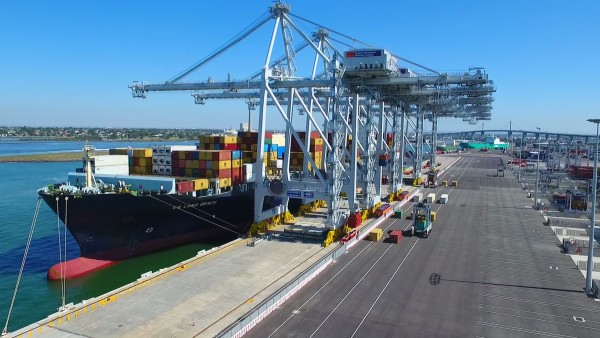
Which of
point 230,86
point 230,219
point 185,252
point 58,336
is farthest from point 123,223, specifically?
point 230,86

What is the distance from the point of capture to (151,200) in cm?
3241

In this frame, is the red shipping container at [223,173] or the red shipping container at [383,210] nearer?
the red shipping container at [223,173]

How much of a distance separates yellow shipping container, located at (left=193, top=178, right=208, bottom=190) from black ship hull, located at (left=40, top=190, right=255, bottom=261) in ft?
3.16

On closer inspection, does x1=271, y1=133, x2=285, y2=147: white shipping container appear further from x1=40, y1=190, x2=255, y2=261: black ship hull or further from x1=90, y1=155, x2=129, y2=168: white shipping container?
x1=90, y1=155, x2=129, y2=168: white shipping container

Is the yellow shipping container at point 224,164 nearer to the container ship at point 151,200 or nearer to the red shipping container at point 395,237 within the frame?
the container ship at point 151,200

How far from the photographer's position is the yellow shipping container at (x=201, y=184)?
35.9 m

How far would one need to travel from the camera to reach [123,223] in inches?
1262

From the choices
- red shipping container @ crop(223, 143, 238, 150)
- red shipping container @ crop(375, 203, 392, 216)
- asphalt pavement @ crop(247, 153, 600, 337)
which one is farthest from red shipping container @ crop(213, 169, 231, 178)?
red shipping container @ crop(375, 203, 392, 216)

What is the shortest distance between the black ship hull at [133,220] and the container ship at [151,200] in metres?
0.07

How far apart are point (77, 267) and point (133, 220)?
503cm

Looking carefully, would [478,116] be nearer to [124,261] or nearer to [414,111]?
[414,111]

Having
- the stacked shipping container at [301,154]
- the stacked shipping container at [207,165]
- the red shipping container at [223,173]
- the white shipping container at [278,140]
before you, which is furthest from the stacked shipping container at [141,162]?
the stacked shipping container at [301,154]

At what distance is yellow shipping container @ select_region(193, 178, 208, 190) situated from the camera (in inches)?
1412

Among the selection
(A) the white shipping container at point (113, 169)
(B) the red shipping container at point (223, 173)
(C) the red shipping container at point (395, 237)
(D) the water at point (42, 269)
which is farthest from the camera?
(B) the red shipping container at point (223, 173)
